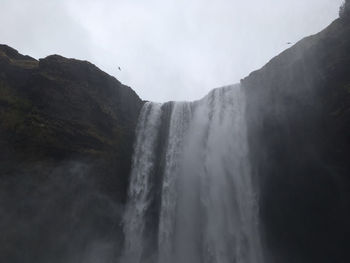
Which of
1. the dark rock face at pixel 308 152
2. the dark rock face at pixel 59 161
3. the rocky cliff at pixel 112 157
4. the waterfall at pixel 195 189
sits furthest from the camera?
the waterfall at pixel 195 189

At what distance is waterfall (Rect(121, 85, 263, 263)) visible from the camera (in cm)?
2083

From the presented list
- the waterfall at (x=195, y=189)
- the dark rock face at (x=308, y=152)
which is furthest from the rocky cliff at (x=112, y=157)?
the waterfall at (x=195, y=189)

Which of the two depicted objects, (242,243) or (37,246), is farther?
(242,243)

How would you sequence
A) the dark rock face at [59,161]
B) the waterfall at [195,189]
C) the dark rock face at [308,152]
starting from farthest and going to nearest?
the waterfall at [195,189]
the dark rock face at [59,161]
the dark rock face at [308,152]

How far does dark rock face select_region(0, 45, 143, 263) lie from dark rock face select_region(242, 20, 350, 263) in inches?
439

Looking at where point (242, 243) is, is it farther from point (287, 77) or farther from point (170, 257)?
point (287, 77)

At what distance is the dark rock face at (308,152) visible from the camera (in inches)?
707

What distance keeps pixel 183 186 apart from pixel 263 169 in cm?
625

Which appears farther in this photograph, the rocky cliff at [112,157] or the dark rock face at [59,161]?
the dark rock face at [59,161]

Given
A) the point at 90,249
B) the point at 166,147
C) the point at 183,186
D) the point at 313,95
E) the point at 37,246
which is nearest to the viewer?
the point at 37,246

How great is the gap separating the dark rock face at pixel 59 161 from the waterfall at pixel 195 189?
172cm

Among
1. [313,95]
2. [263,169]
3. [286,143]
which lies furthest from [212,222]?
[313,95]

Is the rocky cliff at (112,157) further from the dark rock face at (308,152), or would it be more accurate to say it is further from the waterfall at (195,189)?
the waterfall at (195,189)

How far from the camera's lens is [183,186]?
78.8 ft
